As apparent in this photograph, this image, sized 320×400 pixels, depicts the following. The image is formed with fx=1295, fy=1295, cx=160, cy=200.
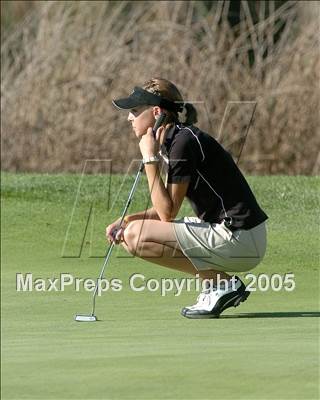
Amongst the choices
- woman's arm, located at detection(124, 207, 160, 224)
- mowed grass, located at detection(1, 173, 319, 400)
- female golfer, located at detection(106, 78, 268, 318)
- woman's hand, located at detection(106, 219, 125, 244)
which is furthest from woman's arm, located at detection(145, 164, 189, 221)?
mowed grass, located at detection(1, 173, 319, 400)

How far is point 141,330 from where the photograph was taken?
5.60 m

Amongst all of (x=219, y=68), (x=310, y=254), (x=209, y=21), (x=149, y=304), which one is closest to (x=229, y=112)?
(x=219, y=68)

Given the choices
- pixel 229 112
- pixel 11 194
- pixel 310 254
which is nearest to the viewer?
pixel 310 254

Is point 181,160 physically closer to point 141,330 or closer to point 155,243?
point 155,243

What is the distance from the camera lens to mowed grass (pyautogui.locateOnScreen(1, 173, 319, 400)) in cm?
418

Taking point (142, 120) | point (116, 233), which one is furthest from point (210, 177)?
point (116, 233)

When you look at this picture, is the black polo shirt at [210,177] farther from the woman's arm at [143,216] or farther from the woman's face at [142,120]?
the woman's arm at [143,216]

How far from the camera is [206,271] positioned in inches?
255

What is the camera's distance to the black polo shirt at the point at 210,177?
623 cm

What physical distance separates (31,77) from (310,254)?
5.88m

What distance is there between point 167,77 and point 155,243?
780 centimetres

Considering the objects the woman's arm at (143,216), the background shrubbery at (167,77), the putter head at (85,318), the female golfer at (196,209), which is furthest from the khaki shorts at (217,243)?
the background shrubbery at (167,77)

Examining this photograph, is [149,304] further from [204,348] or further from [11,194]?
[11,194]

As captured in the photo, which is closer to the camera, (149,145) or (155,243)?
(149,145)
